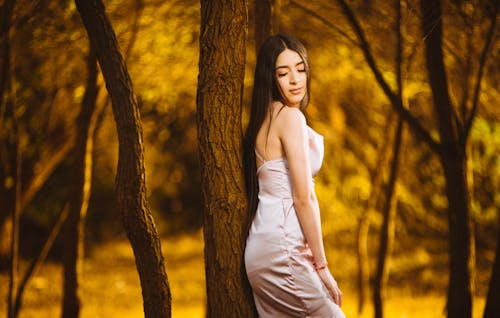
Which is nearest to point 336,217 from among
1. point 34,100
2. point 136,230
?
point 34,100

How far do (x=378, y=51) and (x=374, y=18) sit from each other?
1.62ft

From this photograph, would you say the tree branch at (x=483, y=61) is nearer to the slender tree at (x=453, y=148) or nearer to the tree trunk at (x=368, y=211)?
the slender tree at (x=453, y=148)

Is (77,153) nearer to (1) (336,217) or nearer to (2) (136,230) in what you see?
(2) (136,230)

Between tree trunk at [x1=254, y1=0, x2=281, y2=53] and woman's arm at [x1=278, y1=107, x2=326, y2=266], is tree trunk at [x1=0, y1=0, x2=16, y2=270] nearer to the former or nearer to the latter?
tree trunk at [x1=254, y1=0, x2=281, y2=53]

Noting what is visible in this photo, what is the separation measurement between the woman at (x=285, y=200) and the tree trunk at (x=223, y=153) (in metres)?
0.07

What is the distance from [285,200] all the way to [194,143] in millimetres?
7539

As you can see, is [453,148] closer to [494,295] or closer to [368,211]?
[494,295]

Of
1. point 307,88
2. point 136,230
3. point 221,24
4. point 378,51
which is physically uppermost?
point 378,51

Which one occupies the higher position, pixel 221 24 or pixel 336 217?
pixel 221 24

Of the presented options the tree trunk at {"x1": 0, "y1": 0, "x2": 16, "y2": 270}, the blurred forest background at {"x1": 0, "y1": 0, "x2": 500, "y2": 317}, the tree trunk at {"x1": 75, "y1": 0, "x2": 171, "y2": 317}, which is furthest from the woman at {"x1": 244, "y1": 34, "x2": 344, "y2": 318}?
the tree trunk at {"x1": 0, "y1": 0, "x2": 16, "y2": 270}

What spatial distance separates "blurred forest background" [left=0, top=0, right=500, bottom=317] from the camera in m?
7.58

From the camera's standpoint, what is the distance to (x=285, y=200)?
321cm

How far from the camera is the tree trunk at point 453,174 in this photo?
6082mm

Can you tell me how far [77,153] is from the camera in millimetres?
7062
